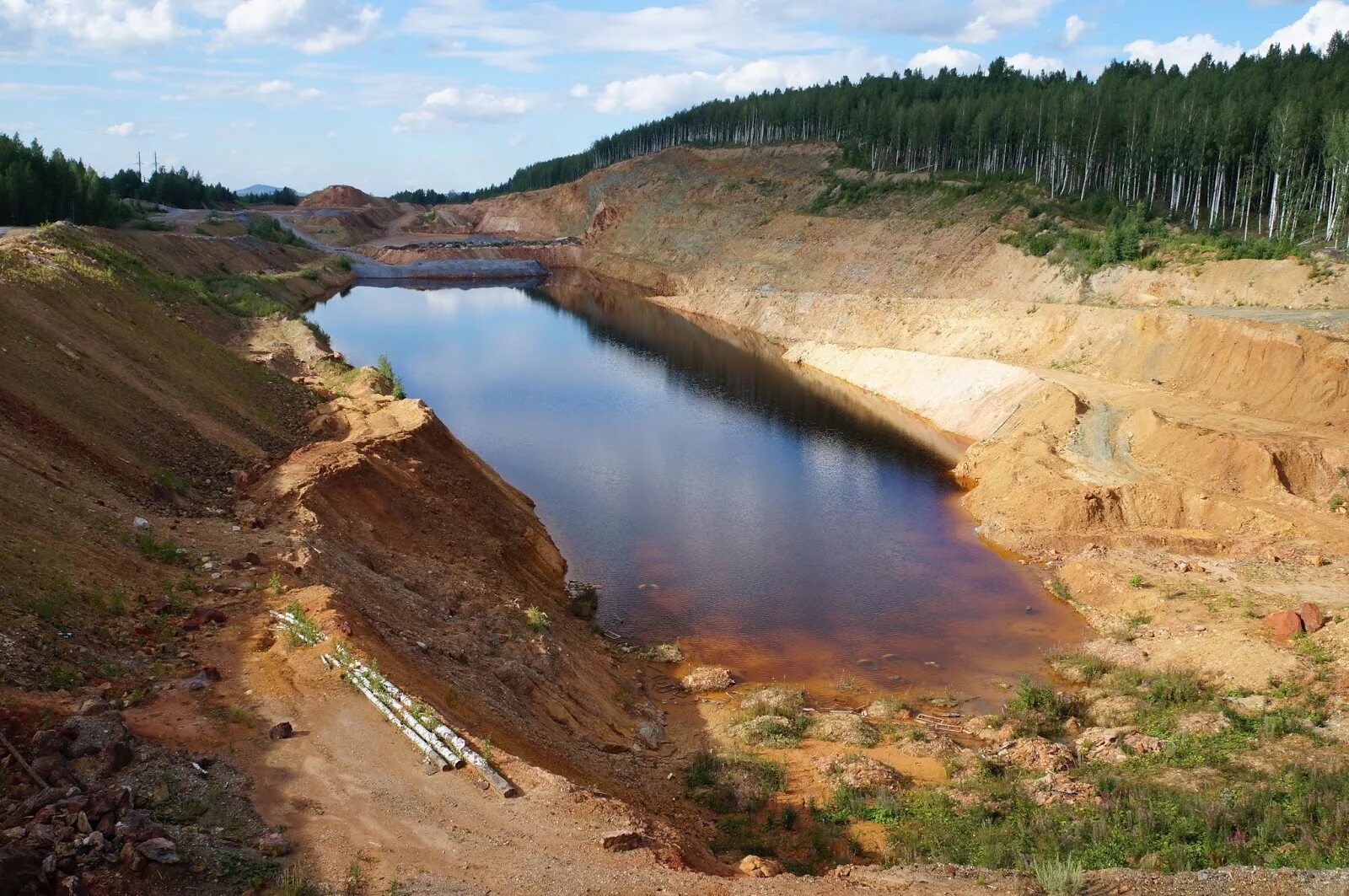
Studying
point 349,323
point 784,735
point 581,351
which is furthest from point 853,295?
point 784,735

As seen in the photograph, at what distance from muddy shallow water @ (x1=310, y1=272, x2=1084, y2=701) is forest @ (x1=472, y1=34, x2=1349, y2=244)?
33042 millimetres

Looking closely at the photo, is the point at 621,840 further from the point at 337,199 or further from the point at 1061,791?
the point at 337,199

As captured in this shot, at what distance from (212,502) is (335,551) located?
482 centimetres

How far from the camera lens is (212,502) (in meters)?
23.3

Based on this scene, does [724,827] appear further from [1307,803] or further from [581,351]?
[581,351]

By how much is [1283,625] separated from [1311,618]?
2.24 feet

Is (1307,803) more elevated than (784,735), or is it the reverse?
(1307,803)

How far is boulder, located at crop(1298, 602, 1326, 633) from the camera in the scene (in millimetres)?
23000

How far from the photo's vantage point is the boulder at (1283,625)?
2289 centimetres

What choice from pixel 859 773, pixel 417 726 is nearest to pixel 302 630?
pixel 417 726

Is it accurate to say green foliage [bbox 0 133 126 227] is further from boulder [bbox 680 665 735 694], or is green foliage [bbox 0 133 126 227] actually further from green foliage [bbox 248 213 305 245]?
boulder [bbox 680 665 735 694]

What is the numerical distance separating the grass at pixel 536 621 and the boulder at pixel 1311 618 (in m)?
18.5

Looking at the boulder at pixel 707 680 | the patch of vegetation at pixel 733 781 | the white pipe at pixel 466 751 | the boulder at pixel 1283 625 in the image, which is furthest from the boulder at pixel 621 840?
the boulder at pixel 1283 625

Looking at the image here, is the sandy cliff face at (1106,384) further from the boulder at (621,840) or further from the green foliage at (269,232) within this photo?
the green foliage at (269,232)
